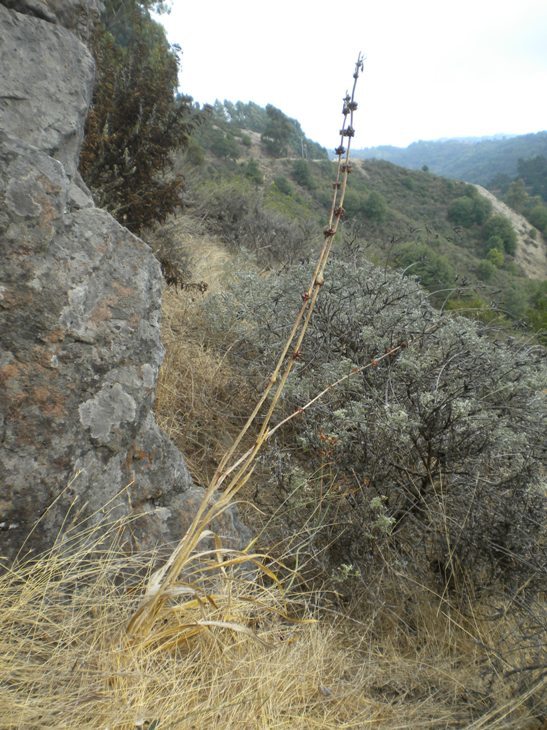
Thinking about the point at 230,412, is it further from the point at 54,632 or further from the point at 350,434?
the point at 54,632

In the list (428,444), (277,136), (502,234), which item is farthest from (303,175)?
(428,444)

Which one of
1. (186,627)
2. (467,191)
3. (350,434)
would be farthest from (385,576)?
(467,191)

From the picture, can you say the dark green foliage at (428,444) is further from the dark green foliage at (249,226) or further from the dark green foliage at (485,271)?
the dark green foliage at (485,271)

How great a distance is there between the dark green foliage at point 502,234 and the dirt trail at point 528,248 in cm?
89

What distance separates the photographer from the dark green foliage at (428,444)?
183 cm

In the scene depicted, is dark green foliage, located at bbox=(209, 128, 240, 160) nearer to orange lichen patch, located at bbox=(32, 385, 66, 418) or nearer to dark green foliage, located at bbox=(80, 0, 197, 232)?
dark green foliage, located at bbox=(80, 0, 197, 232)

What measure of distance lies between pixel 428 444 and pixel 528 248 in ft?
109

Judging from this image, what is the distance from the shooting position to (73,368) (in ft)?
4.69

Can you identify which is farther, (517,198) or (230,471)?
(517,198)

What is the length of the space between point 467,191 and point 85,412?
115 ft

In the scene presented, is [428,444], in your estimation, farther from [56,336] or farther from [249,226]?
[249,226]

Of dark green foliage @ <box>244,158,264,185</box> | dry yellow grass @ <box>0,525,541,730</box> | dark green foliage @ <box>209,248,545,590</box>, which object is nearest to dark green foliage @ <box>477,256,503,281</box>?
dark green foliage @ <box>244,158,264,185</box>

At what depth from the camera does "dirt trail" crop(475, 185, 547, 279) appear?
27.6 m

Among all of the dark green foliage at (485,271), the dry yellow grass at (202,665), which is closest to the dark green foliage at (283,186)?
the dark green foliage at (485,271)
